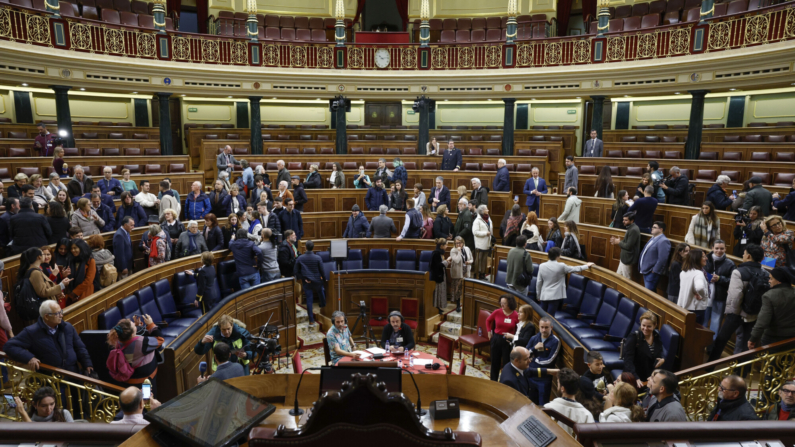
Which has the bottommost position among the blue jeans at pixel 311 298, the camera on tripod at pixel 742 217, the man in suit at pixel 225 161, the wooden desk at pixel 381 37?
the blue jeans at pixel 311 298

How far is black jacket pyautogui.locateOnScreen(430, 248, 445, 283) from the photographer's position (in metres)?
7.83

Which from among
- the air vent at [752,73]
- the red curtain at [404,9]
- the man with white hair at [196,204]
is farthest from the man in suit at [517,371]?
the red curtain at [404,9]

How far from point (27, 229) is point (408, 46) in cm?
1110

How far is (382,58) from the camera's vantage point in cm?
1471

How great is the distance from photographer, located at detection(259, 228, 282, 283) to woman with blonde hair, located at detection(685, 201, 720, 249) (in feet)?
19.3

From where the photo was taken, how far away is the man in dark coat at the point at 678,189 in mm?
8461

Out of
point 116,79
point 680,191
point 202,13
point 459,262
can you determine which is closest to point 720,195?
point 680,191

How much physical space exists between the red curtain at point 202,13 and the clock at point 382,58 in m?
5.97

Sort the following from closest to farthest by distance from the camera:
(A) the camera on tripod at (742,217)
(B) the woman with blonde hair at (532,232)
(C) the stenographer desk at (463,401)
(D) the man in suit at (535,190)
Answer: (C) the stenographer desk at (463,401) → (A) the camera on tripod at (742,217) → (B) the woman with blonde hair at (532,232) → (D) the man in suit at (535,190)

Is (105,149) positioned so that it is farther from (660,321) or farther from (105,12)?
(660,321)

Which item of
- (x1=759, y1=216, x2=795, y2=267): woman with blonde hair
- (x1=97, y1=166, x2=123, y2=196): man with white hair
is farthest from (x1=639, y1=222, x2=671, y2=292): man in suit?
(x1=97, y1=166, x2=123, y2=196): man with white hair

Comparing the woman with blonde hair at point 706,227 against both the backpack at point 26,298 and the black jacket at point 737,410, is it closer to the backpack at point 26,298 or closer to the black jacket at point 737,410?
the black jacket at point 737,410

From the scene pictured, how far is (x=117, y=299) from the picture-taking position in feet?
19.3

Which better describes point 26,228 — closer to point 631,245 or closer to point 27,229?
point 27,229
